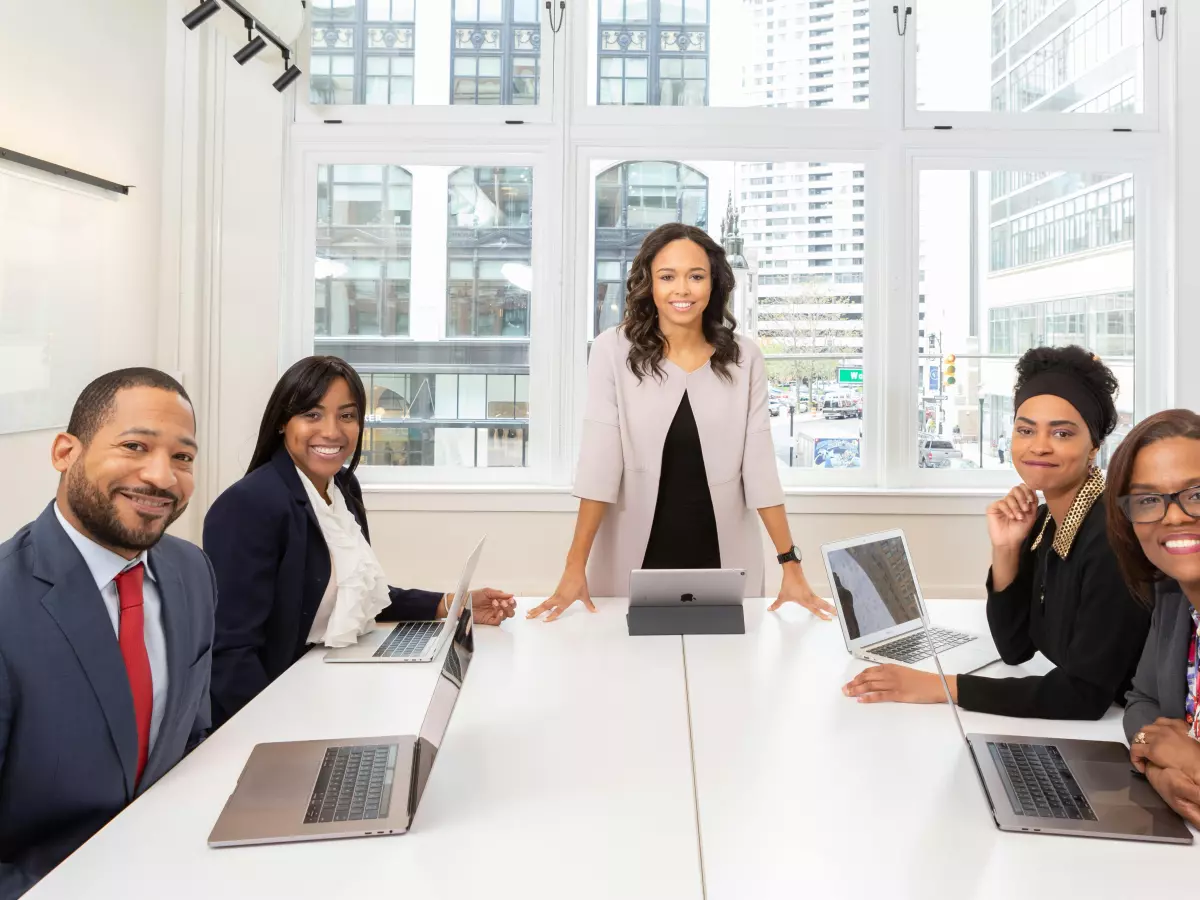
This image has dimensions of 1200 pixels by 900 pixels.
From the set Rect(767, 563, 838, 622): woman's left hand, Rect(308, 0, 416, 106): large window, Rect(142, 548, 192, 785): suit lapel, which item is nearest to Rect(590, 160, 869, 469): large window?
Rect(308, 0, 416, 106): large window

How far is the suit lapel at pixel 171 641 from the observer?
134cm

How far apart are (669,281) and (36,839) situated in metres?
1.70


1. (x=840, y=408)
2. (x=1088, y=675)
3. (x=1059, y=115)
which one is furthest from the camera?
(x=840, y=408)

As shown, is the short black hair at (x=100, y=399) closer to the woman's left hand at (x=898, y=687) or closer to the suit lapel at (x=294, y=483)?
the suit lapel at (x=294, y=483)

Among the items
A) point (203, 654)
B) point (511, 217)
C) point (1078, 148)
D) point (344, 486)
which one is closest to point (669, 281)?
point (344, 486)

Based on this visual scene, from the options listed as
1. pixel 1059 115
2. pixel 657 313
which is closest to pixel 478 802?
pixel 657 313

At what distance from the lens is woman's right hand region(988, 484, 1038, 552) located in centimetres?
188

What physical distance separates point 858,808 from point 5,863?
110 centimetres

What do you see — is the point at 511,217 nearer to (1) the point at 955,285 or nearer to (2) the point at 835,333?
(2) the point at 835,333

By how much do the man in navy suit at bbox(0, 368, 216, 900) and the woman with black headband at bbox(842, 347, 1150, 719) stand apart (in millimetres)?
1126

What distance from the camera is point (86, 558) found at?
50.1 inches

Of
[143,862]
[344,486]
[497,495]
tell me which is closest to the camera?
[143,862]

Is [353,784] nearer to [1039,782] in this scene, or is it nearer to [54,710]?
[54,710]

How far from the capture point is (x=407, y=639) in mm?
1962
